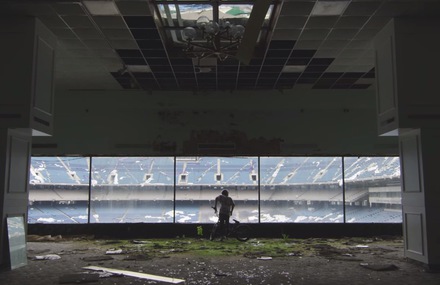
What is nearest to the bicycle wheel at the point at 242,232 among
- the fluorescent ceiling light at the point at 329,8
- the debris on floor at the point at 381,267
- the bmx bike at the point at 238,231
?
the bmx bike at the point at 238,231

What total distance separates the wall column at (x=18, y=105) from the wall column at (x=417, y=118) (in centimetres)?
588

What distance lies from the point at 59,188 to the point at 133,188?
209 centimetres

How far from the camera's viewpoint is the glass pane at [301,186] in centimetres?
1144

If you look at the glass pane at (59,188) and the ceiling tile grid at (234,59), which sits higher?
the ceiling tile grid at (234,59)

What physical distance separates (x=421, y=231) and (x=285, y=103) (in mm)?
5694

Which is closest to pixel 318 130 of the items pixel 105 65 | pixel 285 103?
pixel 285 103

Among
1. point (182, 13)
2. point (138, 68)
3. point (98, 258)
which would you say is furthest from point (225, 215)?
point (182, 13)

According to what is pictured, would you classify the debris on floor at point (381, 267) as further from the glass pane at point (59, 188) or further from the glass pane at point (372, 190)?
the glass pane at point (59, 188)

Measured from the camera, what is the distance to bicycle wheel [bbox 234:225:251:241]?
10.2m

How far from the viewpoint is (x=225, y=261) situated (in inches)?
286

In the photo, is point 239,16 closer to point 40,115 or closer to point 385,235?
point 40,115

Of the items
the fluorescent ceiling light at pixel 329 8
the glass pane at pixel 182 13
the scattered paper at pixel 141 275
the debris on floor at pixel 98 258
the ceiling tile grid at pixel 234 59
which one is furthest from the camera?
the debris on floor at pixel 98 258

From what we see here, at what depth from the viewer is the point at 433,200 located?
21.0 ft

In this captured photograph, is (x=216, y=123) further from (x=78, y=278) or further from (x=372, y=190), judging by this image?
(x=78, y=278)
